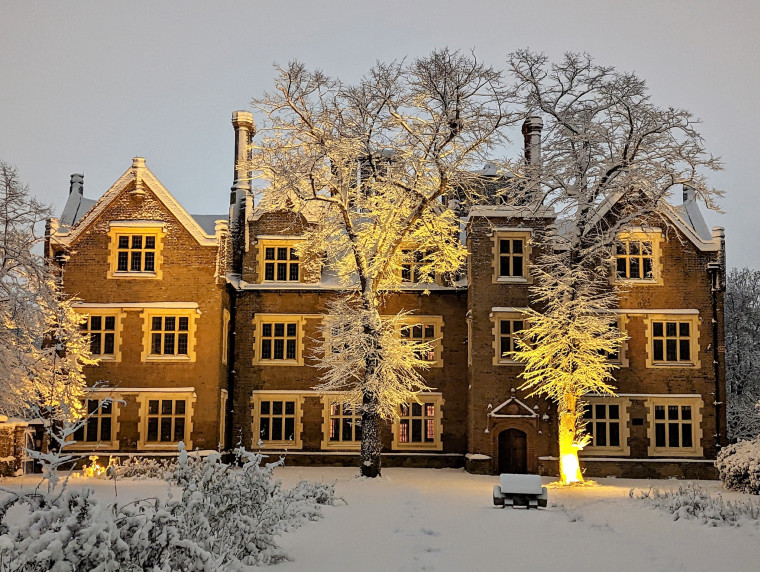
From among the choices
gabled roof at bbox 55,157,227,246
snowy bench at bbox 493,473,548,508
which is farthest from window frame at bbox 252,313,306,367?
snowy bench at bbox 493,473,548,508

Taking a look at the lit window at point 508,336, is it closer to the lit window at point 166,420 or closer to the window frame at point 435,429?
the window frame at point 435,429

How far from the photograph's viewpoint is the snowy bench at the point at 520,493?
1692 cm

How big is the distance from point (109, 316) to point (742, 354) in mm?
32750

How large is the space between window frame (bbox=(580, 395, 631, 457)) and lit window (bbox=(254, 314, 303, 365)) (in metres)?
10.9

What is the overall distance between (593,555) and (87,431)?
67.7ft

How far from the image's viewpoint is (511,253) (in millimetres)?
28234

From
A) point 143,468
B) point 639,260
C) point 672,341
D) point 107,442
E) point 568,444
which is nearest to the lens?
point 568,444

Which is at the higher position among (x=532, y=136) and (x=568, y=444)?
(x=532, y=136)

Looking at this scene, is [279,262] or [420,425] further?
[279,262]

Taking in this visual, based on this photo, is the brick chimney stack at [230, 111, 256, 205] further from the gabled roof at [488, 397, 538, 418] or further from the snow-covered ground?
the snow-covered ground

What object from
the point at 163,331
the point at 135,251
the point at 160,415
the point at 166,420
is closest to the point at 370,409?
the point at 166,420

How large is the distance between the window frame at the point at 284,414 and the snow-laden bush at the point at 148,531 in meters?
18.4

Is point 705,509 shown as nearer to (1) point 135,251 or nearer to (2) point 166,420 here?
(2) point 166,420

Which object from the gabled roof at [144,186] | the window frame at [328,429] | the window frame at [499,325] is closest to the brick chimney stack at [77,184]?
the gabled roof at [144,186]
